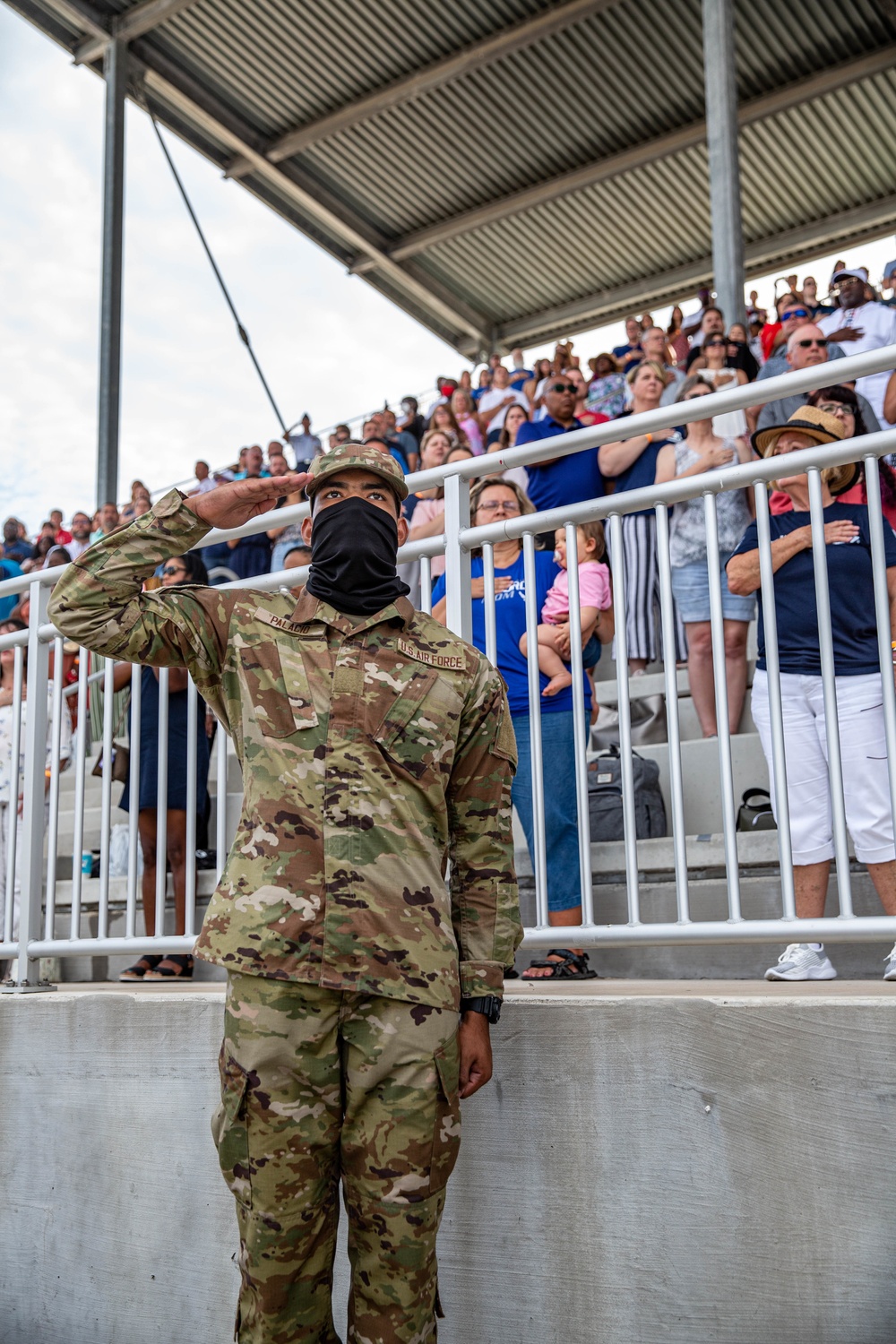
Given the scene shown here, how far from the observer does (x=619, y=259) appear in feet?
60.2

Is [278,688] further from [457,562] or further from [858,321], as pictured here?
[858,321]

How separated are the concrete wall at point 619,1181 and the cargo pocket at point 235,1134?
0.68 m

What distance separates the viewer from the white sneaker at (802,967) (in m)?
3.25

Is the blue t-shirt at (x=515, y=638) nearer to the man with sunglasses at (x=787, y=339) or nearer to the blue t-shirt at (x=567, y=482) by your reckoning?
the blue t-shirt at (x=567, y=482)

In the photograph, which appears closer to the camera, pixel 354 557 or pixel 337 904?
pixel 337 904

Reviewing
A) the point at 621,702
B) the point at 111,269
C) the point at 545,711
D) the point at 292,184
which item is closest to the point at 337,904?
the point at 621,702

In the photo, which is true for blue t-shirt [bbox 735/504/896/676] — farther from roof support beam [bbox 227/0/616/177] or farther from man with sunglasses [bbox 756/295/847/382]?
roof support beam [bbox 227/0/616/177]

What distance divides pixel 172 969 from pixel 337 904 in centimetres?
259

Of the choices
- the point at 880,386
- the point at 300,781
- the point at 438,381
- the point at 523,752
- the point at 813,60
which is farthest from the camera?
the point at 813,60

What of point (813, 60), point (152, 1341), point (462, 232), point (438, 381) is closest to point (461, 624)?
point (152, 1341)

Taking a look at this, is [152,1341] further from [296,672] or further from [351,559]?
[351,559]

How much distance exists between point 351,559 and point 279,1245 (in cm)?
127

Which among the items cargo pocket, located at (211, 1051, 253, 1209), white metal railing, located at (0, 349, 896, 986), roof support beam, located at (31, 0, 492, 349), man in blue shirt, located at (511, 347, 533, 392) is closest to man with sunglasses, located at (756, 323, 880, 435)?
white metal railing, located at (0, 349, 896, 986)

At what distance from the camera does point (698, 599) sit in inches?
217
